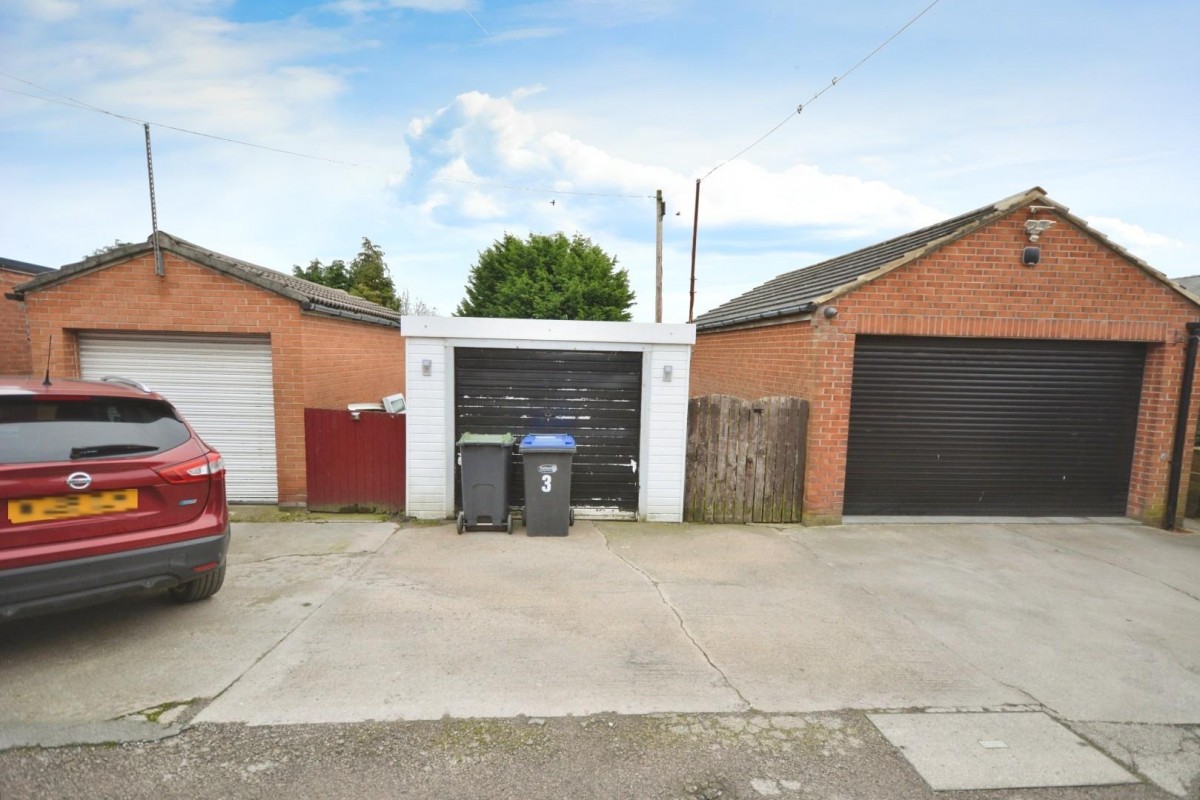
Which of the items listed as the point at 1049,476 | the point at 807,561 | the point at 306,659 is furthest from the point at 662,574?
the point at 1049,476

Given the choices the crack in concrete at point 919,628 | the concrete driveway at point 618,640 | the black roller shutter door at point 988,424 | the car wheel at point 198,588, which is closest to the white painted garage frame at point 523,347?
the concrete driveway at point 618,640

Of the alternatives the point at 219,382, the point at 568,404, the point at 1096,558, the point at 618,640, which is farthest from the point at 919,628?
the point at 219,382

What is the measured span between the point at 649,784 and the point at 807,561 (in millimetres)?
3581

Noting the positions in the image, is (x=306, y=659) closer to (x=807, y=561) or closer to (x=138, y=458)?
(x=138, y=458)

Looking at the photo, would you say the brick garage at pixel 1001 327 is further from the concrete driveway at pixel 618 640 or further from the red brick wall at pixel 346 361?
the red brick wall at pixel 346 361

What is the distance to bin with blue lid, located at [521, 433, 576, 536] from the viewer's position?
6141 mm

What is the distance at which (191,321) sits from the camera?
6883 millimetres

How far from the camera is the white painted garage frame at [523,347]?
21.1ft

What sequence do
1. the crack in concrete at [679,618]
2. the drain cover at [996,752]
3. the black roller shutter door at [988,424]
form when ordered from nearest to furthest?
the drain cover at [996,752] < the crack in concrete at [679,618] < the black roller shutter door at [988,424]

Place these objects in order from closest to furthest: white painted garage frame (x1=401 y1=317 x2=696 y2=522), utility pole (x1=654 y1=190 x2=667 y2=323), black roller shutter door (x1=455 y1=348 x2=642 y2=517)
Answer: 1. white painted garage frame (x1=401 y1=317 x2=696 y2=522)
2. black roller shutter door (x1=455 y1=348 x2=642 y2=517)
3. utility pole (x1=654 y1=190 x2=667 y2=323)

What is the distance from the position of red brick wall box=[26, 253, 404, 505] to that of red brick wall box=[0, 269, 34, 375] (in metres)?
3.76

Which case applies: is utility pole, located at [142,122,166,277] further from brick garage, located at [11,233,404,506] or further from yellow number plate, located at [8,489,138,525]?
yellow number plate, located at [8,489,138,525]

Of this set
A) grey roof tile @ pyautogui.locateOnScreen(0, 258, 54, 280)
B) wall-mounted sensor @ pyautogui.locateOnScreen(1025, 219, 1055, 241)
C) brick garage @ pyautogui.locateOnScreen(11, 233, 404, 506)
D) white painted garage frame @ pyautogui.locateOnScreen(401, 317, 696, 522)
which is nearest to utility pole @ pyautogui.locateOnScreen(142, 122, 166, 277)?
brick garage @ pyautogui.locateOnScreen(11, 233, 404, 506)

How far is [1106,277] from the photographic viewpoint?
7070mm
